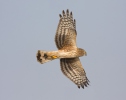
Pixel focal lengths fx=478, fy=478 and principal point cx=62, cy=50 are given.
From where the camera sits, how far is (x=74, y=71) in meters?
17.7

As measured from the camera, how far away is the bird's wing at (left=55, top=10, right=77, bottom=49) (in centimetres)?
1733

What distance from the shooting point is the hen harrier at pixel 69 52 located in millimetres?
17156

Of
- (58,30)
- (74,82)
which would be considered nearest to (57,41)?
(58,30)

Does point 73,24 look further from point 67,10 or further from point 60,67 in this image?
point 60,67

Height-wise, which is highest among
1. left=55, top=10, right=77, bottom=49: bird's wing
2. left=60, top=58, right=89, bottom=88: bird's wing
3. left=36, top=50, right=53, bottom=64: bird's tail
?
left=55, top=10, right=77, bottom=49: bird's wing

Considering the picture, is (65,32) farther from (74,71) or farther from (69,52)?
Answer: (74,71)

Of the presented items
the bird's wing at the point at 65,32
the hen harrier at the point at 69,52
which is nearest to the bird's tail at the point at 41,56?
the hen harrier at the point at 69,52

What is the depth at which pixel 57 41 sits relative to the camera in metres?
17.2

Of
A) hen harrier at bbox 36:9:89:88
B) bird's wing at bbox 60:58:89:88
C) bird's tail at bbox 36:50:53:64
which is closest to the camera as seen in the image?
bird's tail at bbox 36:50:53:64

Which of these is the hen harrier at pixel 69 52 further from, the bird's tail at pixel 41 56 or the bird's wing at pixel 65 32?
the bird's tail at pixel 41 56

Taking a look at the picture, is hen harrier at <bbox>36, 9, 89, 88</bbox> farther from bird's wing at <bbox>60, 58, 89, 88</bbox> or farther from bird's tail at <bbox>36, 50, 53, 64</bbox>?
bird's tail at <bbox>36, 50, 53, 64</bbox>

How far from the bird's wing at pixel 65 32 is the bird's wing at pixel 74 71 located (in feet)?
2.18

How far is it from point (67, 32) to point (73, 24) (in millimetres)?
414

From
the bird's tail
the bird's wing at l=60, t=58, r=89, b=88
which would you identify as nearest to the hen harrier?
the bird's wing at l=60, t=58, r=89, b=88
